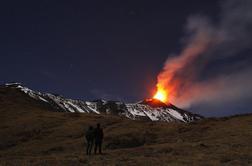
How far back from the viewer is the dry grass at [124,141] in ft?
134

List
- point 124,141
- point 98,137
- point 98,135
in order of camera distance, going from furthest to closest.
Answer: point 124,141 → point 98,135 → point 98,137

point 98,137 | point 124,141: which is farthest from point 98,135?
point 124,141

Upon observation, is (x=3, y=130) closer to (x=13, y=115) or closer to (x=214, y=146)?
(x=13, y=115)

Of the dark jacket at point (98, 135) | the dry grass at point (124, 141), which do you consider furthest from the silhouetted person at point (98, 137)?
the dry grass at point (124, 141)

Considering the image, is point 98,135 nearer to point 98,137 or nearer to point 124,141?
point 98,137

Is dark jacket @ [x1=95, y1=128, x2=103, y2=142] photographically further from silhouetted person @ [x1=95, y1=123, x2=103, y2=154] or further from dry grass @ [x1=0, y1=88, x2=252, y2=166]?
dry grass @ [x1=0, y1=88, x2=252, y2=166]

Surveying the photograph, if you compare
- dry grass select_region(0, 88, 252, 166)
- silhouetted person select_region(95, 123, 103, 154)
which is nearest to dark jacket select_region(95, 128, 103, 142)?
silhouetted person select_region(95, 123, 103, 154)

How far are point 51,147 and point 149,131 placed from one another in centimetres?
1812

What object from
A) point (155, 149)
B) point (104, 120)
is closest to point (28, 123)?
point (104, 120)

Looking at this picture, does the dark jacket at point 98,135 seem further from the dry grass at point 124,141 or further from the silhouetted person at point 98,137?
the dry grass at point 124,141

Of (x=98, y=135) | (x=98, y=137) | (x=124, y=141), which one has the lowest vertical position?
(x=98, y=137)

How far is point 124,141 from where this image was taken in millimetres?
70062

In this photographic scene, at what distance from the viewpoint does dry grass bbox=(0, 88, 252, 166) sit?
40.9 metres

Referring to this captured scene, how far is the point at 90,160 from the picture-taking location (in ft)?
131
